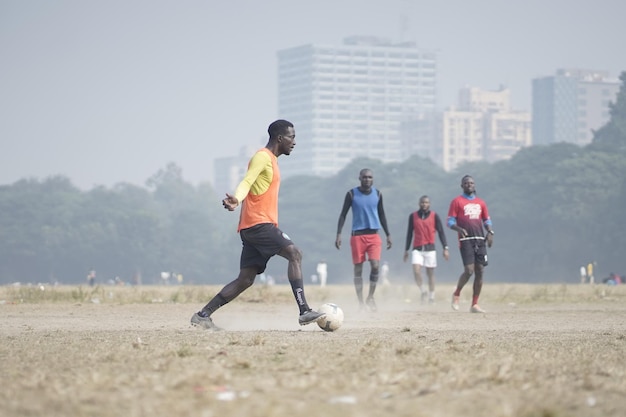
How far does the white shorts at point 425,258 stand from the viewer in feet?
80.1

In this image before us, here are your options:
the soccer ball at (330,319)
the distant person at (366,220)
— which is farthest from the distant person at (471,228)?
the soccer ball at (330,319)

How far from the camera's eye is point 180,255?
13388 cm

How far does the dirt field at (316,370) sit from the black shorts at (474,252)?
133 inches

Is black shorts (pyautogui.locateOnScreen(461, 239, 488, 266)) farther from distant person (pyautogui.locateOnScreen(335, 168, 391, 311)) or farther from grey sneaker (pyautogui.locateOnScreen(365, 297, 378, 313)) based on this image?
grey sneaker (pyautogui.locateOnScreen(365, 297, 378, 313))

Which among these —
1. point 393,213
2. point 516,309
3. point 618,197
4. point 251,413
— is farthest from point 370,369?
point 393,213

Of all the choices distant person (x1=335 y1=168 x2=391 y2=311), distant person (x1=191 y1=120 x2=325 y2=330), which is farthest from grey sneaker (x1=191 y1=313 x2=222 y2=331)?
distant person (x1=335 y1=168 x2=391 y2=311)

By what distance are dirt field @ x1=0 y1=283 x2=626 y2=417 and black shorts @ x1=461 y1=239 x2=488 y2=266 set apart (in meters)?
3.37

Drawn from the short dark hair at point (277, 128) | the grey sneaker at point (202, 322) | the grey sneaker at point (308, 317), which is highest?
the short dark hair at point (277, 128)

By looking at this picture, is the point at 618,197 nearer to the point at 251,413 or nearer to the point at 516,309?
the point at 516,309

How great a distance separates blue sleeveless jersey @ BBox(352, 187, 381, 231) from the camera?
2047 cm

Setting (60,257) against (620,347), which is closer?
(620,347)

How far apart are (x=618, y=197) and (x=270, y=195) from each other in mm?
88316

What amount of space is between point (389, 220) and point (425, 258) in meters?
101

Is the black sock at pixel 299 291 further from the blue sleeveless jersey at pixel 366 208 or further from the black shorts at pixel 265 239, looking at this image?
the blue sleeveless jersey at pixel 366 208
